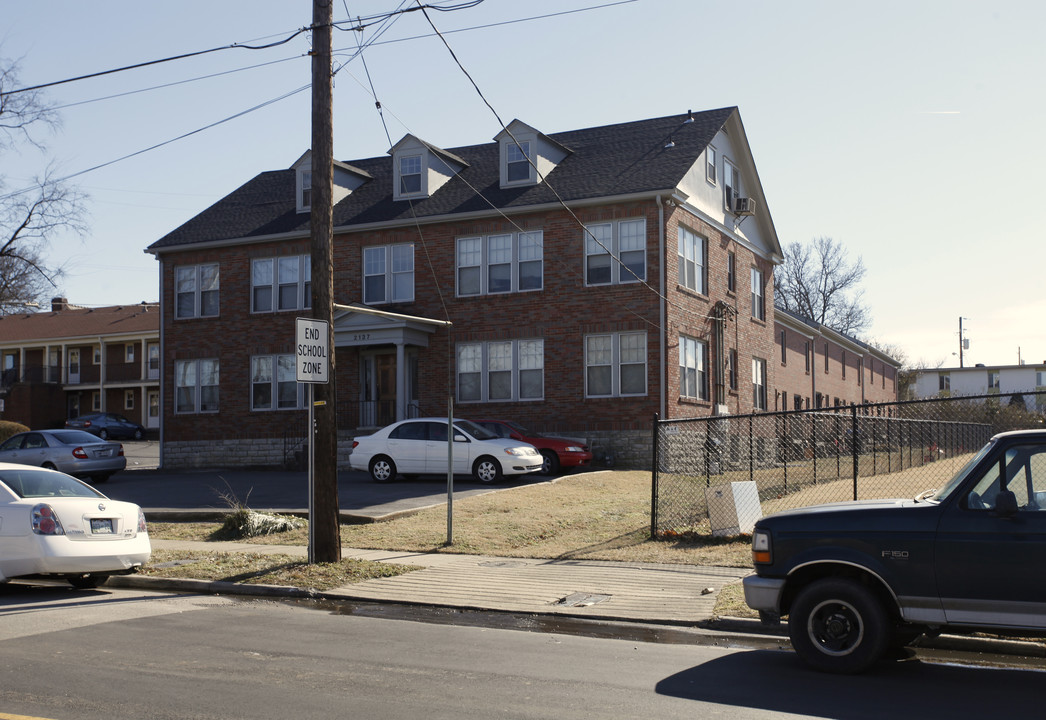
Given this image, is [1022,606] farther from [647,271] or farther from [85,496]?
[647,271]

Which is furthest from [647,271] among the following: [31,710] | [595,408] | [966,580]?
[31,710]

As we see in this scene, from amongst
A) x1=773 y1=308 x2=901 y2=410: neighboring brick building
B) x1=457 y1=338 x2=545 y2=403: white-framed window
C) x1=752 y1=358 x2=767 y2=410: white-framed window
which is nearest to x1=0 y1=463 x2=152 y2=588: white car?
x1=457 y1=338 x2=545 y2=403: white-framed window

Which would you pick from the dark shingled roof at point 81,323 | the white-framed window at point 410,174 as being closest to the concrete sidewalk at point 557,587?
the white-framed window at point 410,174

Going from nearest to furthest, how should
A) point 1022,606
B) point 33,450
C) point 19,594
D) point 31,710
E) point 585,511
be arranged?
point 31,710
point 1022,606
point 19,594
point 585,511
point 33,450

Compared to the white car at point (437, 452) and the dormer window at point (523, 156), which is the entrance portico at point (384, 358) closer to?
the dormer window at point (523, 156)

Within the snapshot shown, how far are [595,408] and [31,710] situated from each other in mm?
22005

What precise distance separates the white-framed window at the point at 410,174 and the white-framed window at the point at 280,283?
3.88m

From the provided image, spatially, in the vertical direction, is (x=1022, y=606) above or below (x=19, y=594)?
above

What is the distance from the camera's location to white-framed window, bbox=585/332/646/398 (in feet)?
88.9

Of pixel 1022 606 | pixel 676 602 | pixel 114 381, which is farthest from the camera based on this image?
pixel 114 381

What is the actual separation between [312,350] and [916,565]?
25.0ft

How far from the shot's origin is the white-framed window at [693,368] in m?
27.9

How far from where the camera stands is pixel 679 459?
25391mm

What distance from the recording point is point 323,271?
12547 mm
